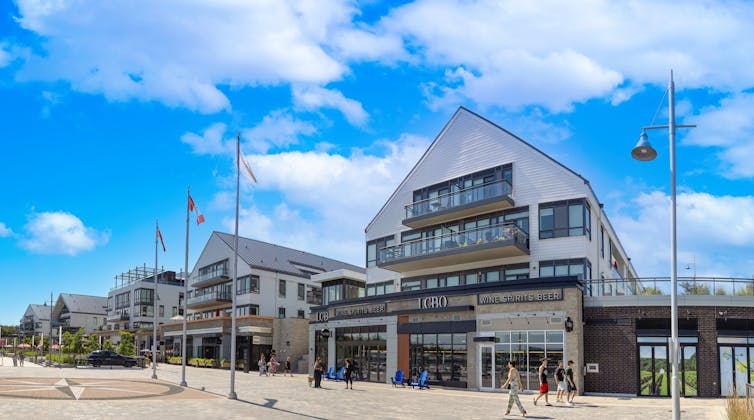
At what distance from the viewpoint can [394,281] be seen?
140 feet

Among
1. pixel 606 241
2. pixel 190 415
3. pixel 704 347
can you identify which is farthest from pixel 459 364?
pixel 190 415

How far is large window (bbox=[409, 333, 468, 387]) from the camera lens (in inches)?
1271

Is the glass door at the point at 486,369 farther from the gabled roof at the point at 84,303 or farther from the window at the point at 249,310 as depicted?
the gabled roof at the point at 84,303

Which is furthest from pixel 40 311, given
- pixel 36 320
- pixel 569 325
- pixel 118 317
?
pixel 569 325

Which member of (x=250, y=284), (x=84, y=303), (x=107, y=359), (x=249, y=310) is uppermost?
(x=250, y=284)

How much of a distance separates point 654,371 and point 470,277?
12203mm

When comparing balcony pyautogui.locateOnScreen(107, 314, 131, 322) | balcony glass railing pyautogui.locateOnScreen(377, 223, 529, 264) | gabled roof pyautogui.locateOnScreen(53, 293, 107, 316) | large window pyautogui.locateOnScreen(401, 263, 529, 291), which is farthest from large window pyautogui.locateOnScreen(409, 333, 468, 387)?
gabled roof pyautogui.locateOnScreen(53, 293, 107, 316)

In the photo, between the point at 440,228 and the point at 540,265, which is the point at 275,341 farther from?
the point at 540,265

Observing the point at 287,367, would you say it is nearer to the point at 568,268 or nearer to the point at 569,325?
the point at 568,268

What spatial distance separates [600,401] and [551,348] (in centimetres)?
363

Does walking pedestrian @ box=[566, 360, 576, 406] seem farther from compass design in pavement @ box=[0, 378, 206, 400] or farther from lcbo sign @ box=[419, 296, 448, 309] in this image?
compass design in pavement @ box=[0, 378, 206, 400]

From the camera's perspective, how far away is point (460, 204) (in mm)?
38094

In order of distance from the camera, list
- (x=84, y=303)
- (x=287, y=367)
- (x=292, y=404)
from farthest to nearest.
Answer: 1. (x=84, y=303)
2. (x=287, y=367)
3. (x=292, y=404)

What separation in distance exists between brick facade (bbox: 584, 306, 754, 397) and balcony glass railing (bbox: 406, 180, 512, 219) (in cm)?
933
